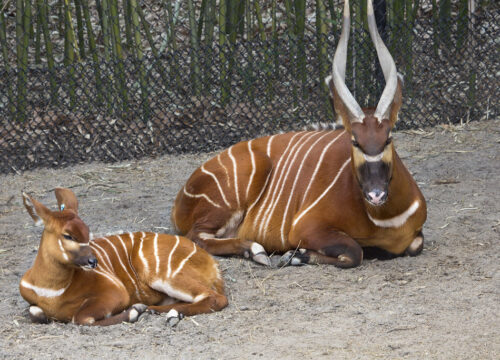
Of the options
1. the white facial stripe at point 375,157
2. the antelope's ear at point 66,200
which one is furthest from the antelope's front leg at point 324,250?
the antelope's ear at point 66,200

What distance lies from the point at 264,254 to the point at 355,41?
9.63ft

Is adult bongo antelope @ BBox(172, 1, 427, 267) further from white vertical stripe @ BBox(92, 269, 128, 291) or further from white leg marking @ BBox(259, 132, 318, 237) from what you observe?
white vertical stripe @ BBox(92, 269, 128, 291)

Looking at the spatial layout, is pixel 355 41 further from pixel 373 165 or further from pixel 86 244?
pixel 86 244

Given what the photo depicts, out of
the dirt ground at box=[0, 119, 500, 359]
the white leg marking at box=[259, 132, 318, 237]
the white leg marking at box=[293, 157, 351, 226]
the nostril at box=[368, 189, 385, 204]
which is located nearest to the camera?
the dirt ground at box=[0, 119, 500, 359]

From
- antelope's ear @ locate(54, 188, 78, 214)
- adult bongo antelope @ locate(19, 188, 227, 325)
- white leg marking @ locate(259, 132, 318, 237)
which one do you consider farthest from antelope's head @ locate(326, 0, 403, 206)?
antelope's ear @ locate(54, 188, 78, 214)

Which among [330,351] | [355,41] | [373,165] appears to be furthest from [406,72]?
[330,351]

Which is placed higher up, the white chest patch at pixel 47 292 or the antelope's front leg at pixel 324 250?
the white chest patch at pixel 47 292

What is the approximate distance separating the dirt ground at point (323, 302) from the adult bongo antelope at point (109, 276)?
8 centimetres

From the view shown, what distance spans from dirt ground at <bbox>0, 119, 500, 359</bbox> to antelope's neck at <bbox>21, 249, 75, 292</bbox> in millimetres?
166

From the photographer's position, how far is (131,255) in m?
4.20

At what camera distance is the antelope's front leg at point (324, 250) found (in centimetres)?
457

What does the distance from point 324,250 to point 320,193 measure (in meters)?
0.35

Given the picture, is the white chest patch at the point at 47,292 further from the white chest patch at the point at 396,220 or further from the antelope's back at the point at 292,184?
the white chest patch at the point at 396,220

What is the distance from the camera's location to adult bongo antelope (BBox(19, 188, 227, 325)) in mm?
3770
